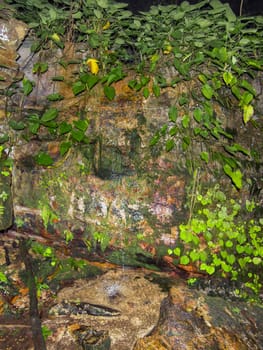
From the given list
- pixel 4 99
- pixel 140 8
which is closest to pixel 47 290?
pixel 4 99

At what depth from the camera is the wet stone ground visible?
228cm

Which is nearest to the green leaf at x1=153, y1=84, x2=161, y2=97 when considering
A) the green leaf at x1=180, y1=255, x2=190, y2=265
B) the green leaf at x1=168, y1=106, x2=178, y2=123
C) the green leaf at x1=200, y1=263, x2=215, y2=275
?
the green leaf at x1=168, y1=106, x2=178, y2=123

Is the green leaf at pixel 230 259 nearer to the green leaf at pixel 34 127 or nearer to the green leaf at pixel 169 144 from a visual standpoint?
the green leaf at pixel 169 144

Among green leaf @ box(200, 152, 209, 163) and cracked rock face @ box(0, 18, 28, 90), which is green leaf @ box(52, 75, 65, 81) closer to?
cracked rock face @ box(0, 18, 28, 90)

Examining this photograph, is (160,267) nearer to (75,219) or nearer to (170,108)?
(75,219)

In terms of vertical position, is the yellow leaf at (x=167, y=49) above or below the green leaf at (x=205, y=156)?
above

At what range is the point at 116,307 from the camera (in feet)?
8.89

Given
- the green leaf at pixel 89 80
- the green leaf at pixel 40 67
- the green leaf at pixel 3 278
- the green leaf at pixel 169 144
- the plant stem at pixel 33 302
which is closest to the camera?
the plant stem at pixel 33 302

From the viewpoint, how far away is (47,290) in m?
2.86

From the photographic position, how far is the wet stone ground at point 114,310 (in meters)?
2.28

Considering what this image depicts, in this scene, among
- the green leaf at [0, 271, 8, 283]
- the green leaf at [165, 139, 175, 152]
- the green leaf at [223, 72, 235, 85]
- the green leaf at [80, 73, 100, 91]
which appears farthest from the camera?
the green leaf at [80, 73, 100, 91]

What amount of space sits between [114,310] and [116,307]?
0.05 metres

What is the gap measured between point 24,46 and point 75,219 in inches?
90.2

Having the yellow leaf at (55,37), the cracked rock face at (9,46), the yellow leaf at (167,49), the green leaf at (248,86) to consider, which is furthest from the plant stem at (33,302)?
the green leaf at (248,86)
